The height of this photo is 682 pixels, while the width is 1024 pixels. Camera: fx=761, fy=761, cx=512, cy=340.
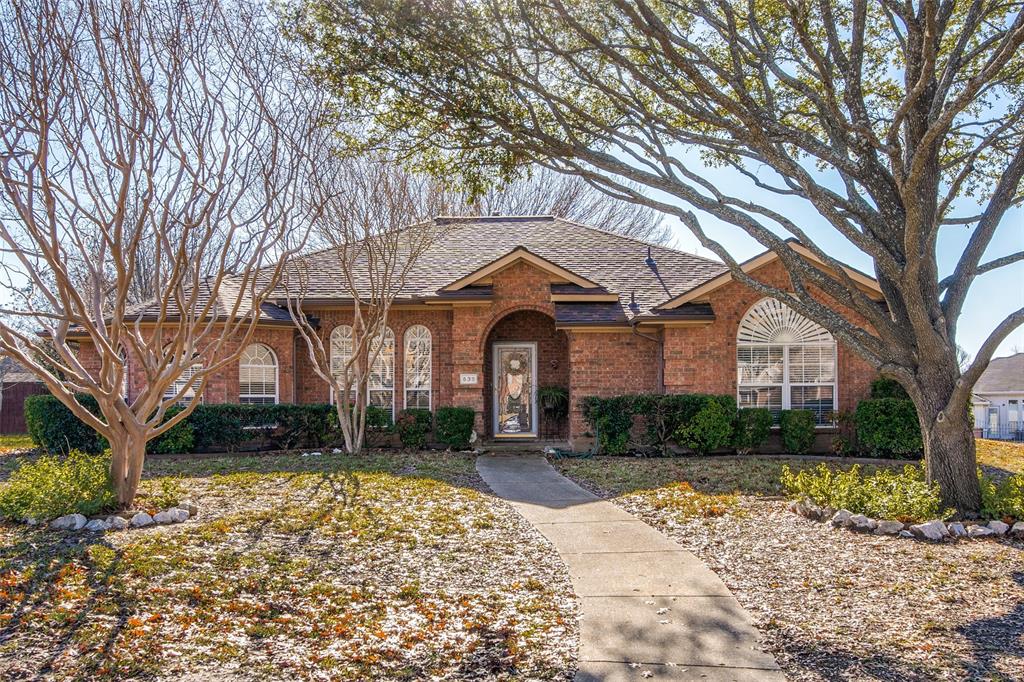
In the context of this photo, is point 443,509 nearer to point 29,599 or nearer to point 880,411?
point 29,599

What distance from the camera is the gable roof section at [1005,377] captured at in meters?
35.4

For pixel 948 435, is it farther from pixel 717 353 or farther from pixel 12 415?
pixel 12 415

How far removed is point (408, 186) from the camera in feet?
50.2

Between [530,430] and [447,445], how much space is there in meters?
2.89

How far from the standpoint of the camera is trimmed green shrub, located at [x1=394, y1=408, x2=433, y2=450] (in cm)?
1575

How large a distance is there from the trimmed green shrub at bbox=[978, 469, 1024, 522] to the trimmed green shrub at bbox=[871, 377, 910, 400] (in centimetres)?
597

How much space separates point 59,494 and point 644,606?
6.07 m

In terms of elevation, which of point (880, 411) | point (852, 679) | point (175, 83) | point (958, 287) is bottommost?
point (852, 679)

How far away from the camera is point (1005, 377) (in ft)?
120

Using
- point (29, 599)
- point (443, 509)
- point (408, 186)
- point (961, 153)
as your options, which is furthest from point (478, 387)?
point (29, 599)

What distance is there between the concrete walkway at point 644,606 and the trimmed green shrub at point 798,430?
6.76 m

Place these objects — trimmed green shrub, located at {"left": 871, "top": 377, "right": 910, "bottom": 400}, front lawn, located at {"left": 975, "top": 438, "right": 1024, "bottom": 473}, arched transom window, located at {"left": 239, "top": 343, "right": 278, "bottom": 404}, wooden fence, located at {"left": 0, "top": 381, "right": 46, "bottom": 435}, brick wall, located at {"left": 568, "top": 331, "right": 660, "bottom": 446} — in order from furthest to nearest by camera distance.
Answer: wooden fence, located at {"left": 0, "top": 381, "right": 46, "bottom": 435}
arched transom window, located at {"left": 239, "top": 343, "right": 278, "bottom": 404}
brick wall, located at {"left": 568, "top": 331, "right": 660, "bottom": 446}
trimmed green shrub, located at {"left": 871, "top": 377, "right": 910, "bottom": 400}
front lawn, located at {"left": 975, "top": 438, "right": 1024, "bottom": 473}

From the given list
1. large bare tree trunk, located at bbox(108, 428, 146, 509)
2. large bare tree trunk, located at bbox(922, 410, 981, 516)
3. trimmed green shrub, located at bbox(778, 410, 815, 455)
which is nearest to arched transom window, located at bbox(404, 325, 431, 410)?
trimmed green shrub, located at bbox(778, 410, 815, 455)

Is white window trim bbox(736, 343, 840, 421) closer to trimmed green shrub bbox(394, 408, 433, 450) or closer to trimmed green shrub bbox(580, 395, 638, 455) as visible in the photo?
trimmed green shrub bbox(580, 395, 638, 455)
